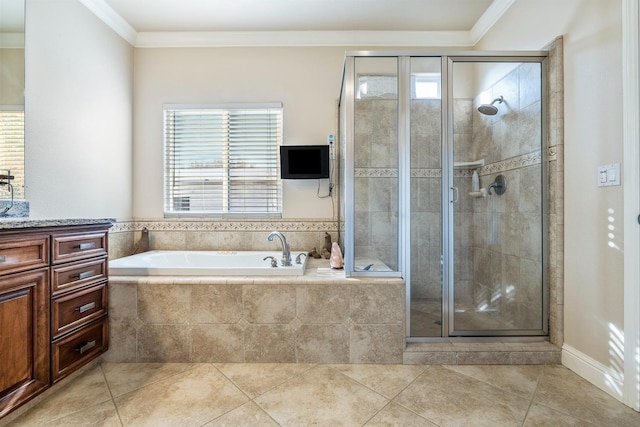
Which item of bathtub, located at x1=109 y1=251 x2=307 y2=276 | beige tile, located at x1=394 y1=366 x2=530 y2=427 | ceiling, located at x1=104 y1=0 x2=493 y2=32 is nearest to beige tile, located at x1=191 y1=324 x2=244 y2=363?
bathtub, located at x1=109 y1=251 x2=307 y2=276

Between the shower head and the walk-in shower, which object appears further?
the shower head

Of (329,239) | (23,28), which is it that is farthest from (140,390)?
(23,28)

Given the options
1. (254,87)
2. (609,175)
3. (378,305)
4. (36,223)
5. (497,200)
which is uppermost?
(254,87)

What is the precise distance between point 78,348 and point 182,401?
0.67m

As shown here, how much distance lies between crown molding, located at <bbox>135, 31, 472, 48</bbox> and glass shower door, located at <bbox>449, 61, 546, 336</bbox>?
1.06 meters

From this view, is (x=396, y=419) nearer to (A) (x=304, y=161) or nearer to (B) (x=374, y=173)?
(B) (x=374, y=173)

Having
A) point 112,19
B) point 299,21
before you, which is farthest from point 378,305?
point 112,19

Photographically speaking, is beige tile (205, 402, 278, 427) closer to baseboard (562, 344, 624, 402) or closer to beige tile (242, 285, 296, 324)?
beige tile (242, 285, 296, 324)

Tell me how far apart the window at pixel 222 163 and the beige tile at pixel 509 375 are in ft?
6.47

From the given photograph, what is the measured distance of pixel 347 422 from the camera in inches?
48.6

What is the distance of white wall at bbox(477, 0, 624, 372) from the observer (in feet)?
4.57

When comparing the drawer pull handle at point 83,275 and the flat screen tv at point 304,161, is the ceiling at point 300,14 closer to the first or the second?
the flat screen tv at point 304,161

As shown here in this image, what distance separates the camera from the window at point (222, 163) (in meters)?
2.74

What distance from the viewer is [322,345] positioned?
67.4 inches
